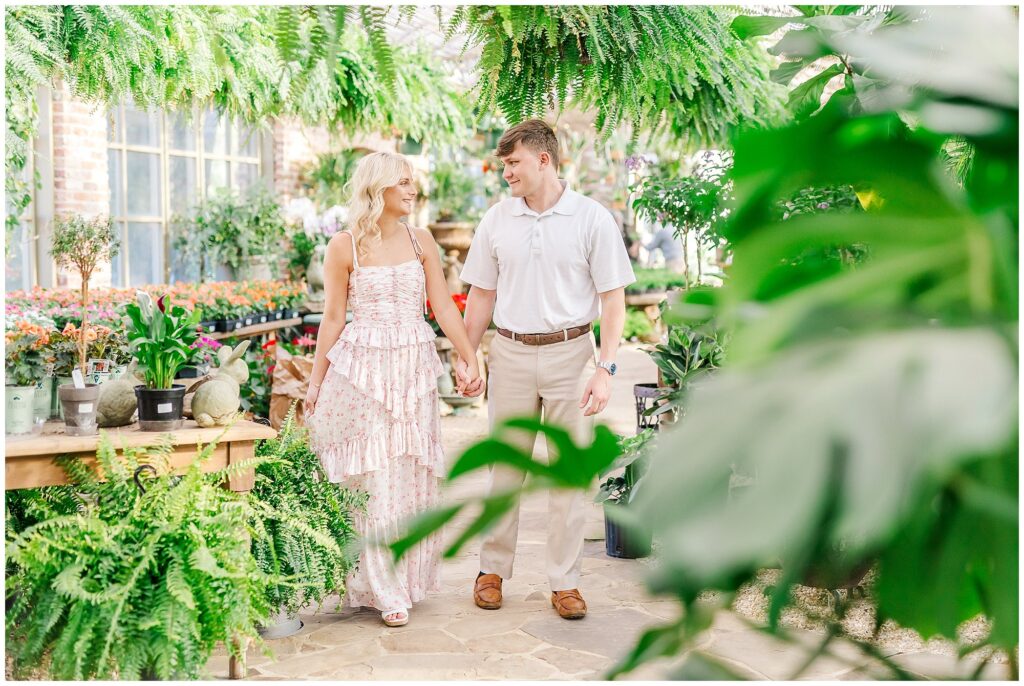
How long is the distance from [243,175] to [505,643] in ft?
24.7

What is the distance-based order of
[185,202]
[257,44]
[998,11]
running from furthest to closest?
[185,202]
[257,44]
[998,11]

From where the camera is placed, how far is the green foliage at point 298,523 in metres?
2.67

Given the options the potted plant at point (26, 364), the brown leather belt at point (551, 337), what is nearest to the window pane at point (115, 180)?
the potted plant at point (26, 364)

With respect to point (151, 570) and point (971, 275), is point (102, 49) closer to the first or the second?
point (151, 570)

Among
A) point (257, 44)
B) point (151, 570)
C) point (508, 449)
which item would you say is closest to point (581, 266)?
point (151, 570)

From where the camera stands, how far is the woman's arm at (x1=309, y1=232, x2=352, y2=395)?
3.23 metres

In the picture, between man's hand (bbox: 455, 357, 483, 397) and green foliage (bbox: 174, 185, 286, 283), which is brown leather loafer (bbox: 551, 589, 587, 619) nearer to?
man's hand (bbox: 455, 357, 483, 397)

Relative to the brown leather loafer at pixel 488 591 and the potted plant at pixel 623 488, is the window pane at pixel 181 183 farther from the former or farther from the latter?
the brown leather loafer at pixel 488 591

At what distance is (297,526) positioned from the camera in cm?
270

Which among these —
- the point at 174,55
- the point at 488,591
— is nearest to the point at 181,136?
the point at 174,55

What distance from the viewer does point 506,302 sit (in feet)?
10.9

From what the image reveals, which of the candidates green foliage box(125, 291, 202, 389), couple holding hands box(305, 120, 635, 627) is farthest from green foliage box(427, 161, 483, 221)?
green foliage box(125, 291, 202, 389)

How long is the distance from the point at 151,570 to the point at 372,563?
1077 millimetres

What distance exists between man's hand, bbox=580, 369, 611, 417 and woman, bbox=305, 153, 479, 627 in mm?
557
